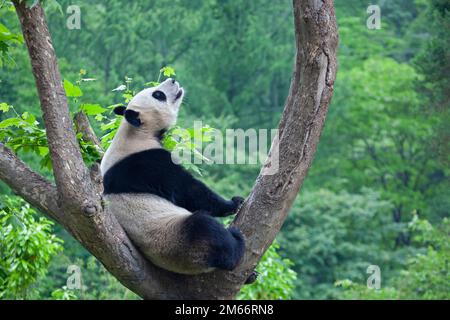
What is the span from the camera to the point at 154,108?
7.70 m

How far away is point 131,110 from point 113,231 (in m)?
1.80

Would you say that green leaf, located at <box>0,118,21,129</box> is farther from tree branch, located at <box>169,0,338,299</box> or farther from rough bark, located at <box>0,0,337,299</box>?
tree branch, located at <box>169,0,338,299</box>

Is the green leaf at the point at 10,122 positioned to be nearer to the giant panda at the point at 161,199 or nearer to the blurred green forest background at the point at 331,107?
the giant panda at the point at 161,199

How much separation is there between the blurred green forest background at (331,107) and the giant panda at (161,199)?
33.1 feet

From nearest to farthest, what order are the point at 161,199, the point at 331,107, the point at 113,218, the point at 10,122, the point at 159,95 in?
the point at 113,218 < the point at 10,122 < the point at 161,199 < the point at 159,95 < the point at 331,107

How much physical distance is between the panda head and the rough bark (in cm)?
153

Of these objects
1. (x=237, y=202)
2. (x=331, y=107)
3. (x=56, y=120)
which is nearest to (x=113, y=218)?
(x=56, y=120)

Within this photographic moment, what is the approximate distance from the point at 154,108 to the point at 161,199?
118 cm

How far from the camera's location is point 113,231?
596 centimetres

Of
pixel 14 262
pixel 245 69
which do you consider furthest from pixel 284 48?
pixel 14 262

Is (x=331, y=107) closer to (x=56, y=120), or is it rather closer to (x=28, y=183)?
Answer: (x=28, y=183)

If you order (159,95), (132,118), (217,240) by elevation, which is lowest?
(217,240)

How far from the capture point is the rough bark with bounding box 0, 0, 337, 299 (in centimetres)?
567

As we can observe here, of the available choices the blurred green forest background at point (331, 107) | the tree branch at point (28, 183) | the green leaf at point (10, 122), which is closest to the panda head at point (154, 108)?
the green leaf at point (10, 122)
